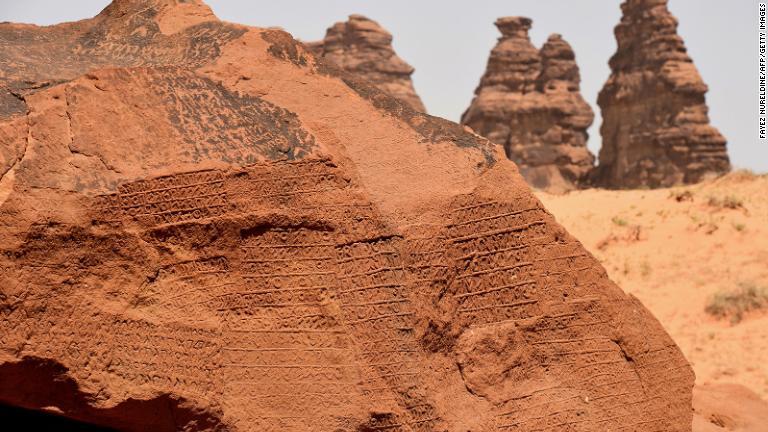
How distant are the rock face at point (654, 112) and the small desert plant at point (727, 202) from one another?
17023 millimetres

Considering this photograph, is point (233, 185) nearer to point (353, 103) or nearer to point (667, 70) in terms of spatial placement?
point (353, 103)

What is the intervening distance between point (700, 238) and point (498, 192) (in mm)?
10844

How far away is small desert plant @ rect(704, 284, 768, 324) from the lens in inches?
495

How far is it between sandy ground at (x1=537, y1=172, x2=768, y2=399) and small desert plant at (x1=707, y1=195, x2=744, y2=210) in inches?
1.8

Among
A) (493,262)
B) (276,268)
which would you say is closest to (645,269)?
(493,262)

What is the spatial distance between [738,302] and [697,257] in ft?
8.52

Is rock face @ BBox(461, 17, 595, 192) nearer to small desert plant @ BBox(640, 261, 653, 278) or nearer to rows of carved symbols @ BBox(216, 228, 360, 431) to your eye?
small desert plant @ BBox(640, 261, 653, 278)

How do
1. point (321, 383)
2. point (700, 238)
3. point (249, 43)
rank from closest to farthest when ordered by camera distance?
point (321, 383) → point (249, 43) → point (700, 238)

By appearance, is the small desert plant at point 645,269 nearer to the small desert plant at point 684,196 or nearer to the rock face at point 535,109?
the small desert plant at point 684,196

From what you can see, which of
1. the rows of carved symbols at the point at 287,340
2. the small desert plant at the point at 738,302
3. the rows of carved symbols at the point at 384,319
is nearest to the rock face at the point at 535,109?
the small desert plant at the point at 738,302

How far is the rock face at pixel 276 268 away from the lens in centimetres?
516

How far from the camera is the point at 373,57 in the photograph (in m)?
43.4

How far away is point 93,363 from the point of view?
16.8 feet

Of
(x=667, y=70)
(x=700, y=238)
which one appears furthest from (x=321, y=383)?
(x=667, y=70)
